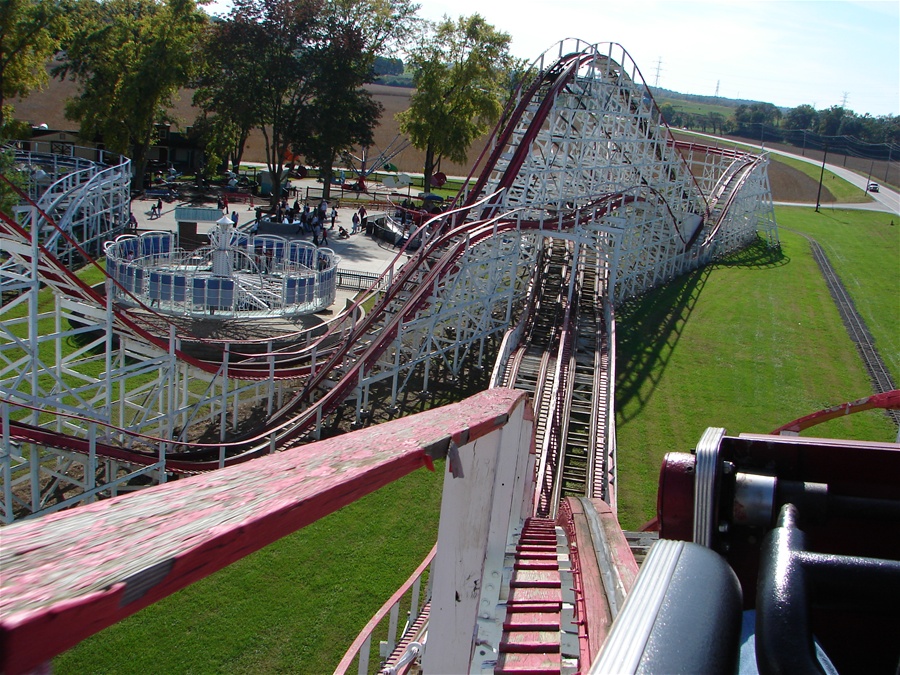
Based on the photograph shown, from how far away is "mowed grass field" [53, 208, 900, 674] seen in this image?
7.62 metres

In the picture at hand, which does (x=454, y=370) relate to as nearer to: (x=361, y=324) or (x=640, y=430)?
(x=361, y=324)

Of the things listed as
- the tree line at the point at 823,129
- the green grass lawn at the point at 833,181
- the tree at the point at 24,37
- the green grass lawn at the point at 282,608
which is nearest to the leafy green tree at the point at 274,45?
the tree at the point at 24,37

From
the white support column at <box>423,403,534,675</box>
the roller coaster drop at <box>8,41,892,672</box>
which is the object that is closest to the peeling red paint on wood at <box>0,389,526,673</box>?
the roller coaster drop at <box>8,41,892,672</box>

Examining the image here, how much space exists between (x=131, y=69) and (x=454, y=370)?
82.8 feet

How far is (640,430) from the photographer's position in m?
13.7

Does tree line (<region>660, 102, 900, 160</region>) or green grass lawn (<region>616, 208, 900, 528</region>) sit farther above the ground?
tree line (<region>660, 102, 900, 160</region>)

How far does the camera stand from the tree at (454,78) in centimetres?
3950

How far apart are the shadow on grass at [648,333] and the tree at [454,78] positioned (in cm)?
1716

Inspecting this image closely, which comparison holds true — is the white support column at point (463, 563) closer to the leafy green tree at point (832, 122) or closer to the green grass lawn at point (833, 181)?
the green grass lawn at point (833, 181)

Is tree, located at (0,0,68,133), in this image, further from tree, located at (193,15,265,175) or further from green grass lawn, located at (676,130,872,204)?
green grass lawn, located at (676,130,872,204)

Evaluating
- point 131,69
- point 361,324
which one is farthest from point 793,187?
point 361,324

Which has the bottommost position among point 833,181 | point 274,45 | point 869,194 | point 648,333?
point 648,333

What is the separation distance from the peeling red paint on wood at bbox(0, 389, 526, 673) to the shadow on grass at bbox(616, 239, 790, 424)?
13068mm

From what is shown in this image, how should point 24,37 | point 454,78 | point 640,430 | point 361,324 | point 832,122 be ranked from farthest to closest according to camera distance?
1. point 832,122
2. point 454,78
3. point 24,37
4. point 361,324
5. point 640,430
